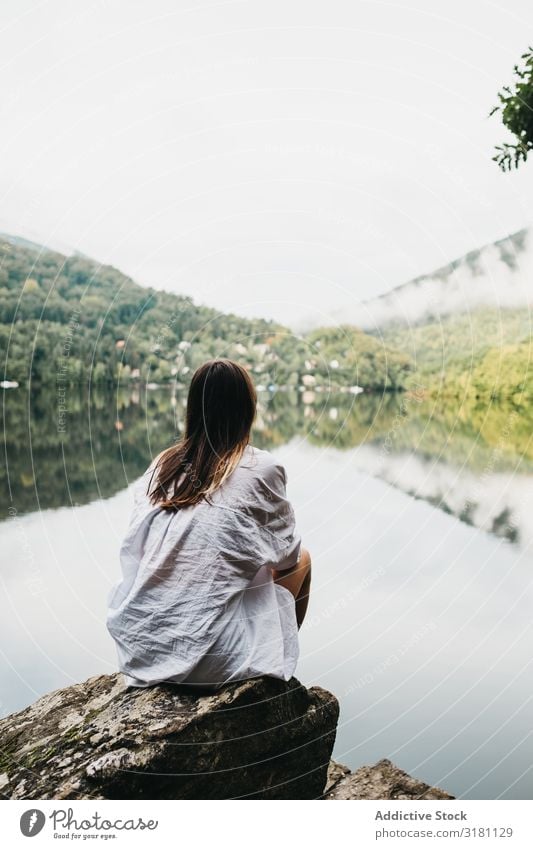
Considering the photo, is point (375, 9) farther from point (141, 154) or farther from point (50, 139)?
point (50, 139)

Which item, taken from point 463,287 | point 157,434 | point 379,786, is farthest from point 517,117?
point 157,434

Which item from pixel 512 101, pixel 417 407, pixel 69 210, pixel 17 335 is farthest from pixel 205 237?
pixel 417 407

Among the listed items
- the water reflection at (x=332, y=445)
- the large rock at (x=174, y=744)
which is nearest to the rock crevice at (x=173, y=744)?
the large rock at (x=174, y=744)

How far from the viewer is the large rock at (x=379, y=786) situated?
239 centimetres

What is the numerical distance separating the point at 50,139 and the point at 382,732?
286 cm

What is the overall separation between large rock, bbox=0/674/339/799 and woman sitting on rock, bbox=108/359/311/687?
2.8 inches

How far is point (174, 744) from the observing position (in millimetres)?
1847

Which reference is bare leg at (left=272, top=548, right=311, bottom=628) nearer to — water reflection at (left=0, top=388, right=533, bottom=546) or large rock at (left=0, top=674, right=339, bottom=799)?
large rock at (left=0, top=674, right=339, bottom=799)

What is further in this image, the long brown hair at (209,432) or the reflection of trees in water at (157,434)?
the reflection of trees in water at (157,434)

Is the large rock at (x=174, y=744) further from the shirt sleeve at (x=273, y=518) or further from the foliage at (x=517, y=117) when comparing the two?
the foliage at (x=517, y=117)

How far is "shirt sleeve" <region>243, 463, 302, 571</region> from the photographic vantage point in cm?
198

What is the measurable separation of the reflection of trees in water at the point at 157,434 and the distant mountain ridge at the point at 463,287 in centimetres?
186

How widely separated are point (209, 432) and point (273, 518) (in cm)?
28

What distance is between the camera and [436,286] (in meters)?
4.15
